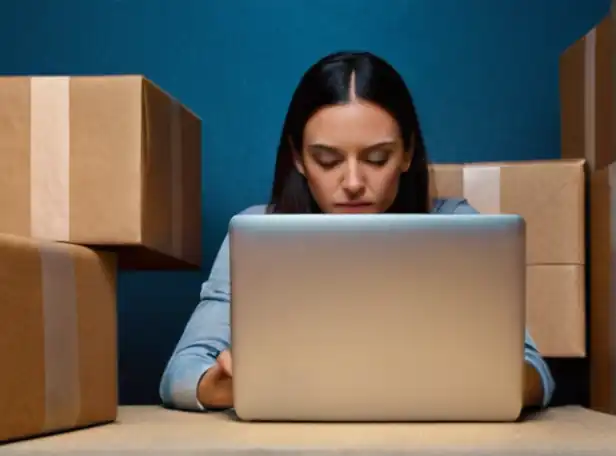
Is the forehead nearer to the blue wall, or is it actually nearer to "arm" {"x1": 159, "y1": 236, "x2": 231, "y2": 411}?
"arm" {"x1": 159, "y1": 236, "x2": 231, "y2": 411}

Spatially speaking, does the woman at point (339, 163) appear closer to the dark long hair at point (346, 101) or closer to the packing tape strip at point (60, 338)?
the dark long hair at point (346, 101)

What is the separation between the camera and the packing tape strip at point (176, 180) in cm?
109

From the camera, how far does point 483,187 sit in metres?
1.36

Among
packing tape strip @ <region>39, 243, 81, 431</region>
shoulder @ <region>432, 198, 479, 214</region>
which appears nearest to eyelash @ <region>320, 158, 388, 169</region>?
shoulder @ <region>432, 198, 479, 214</region>

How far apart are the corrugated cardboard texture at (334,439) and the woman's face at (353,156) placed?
1.26ft

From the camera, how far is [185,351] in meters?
1.18

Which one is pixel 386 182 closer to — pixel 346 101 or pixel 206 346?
pixel 346 101

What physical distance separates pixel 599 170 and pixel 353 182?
15.1 inches

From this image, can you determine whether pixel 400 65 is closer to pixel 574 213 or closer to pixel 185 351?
pixel 574 213

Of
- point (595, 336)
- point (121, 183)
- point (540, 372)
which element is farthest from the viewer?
point (595, 336)

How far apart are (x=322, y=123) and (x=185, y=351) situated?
1.11 ft

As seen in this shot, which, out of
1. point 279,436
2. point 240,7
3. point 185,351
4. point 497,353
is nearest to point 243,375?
point 279,436

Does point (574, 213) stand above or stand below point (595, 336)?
above

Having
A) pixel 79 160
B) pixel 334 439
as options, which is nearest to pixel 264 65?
pixel 79 160
